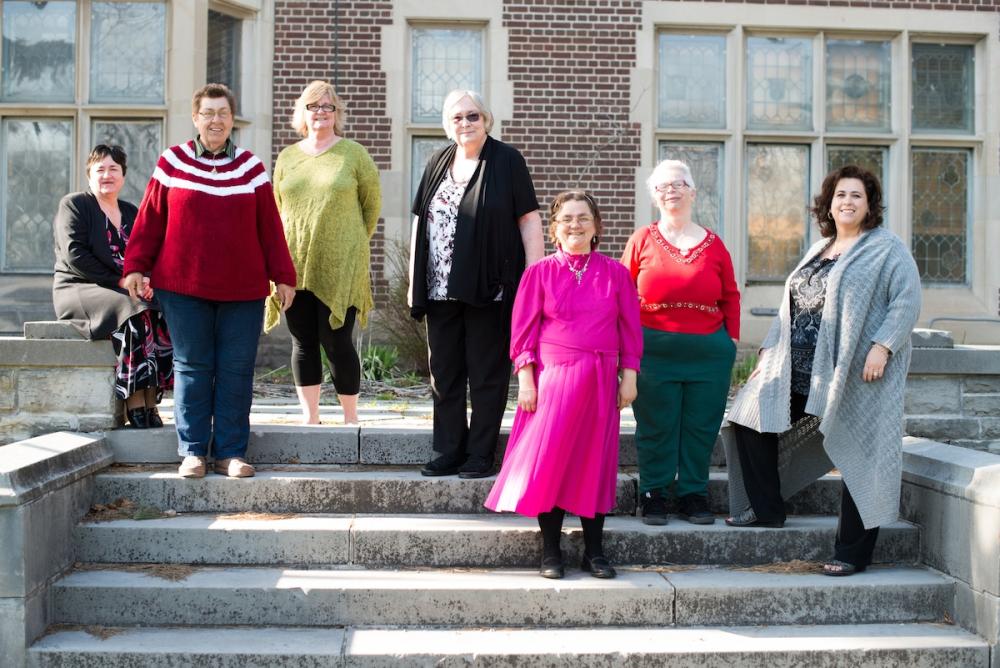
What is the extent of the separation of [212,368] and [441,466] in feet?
Result: 3.56

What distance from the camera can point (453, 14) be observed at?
28.6ft

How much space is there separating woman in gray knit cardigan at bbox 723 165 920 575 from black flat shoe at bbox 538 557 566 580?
81 cm

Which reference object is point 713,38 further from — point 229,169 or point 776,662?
point 776,662

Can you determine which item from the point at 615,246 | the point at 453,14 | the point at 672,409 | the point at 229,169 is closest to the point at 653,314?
the point at 672,409

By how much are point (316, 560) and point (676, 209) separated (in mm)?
2073

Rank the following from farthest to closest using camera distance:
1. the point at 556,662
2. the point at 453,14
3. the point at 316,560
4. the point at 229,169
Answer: the point at 453,14 → the point at 229,169 → the point at 316,560 → the point at 556,662

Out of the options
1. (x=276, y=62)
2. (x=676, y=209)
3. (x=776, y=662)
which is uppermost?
(x=276, y=62)

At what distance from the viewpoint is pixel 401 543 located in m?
4.11

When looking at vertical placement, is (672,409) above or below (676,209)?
below

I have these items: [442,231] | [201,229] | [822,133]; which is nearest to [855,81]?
[822,133]

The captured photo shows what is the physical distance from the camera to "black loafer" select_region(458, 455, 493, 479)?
4.44 meters

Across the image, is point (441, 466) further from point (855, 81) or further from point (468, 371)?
point (855, 81)

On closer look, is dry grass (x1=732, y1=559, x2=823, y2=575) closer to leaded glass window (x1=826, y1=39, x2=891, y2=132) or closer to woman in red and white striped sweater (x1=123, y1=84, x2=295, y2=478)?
woman in red and white striped sweater (x1=123, y1=84, x2=295, y2=478)

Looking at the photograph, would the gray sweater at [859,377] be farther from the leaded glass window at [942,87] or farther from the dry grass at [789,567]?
the leaded glass window at [942,87]
